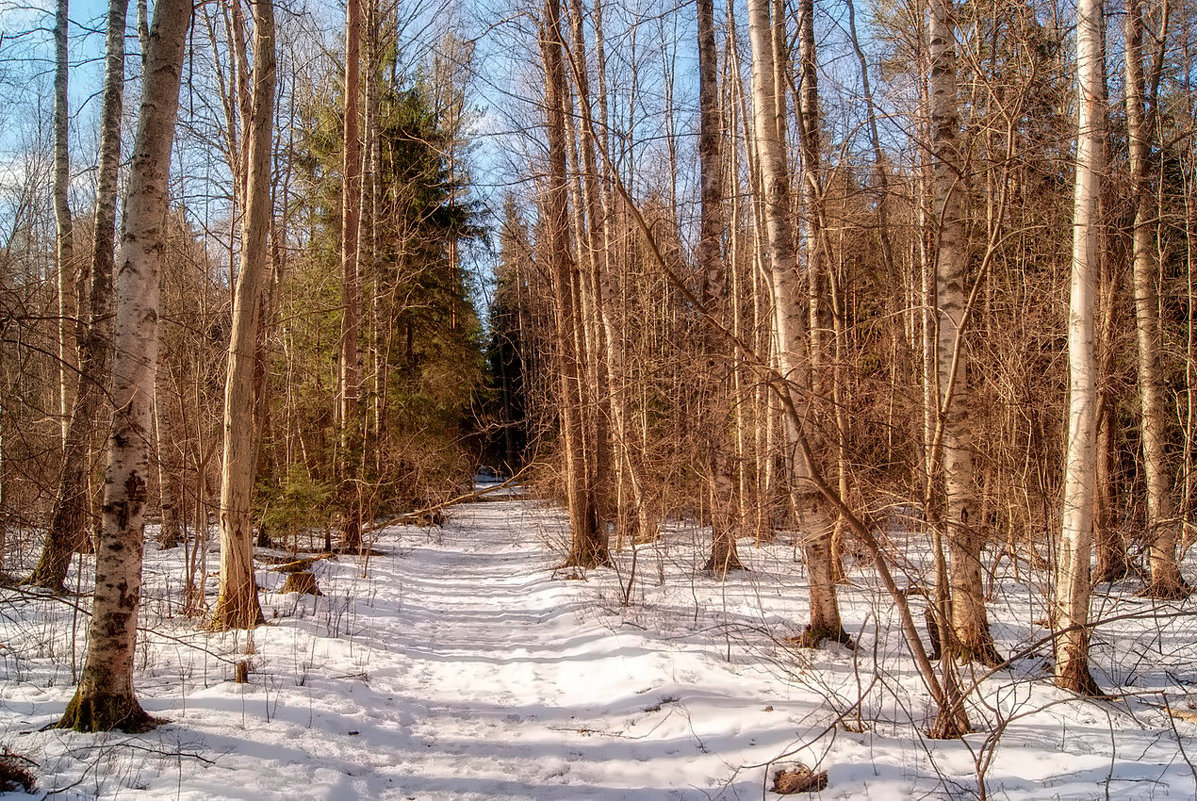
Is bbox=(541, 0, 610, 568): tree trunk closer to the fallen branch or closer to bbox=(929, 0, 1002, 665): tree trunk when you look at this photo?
the fallen branch

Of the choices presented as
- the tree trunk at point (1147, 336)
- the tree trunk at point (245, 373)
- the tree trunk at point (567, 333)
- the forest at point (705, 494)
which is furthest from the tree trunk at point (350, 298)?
the tree trunk at point (1147, 336)

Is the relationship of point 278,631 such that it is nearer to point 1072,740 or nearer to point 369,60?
point 1072,740

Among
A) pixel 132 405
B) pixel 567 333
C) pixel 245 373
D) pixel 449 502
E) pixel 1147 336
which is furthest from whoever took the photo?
pixel 567 333

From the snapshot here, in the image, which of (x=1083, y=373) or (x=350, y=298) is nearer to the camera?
(x=1083, y=373)

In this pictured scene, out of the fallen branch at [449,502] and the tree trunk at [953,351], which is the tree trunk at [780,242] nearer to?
the tree trunk at [953,351]

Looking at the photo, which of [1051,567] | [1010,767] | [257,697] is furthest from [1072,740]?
[257,697]

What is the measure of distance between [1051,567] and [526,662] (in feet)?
14.6

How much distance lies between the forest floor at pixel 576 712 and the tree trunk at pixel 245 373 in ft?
1.46

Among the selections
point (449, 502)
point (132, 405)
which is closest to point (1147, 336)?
point (449, 502)

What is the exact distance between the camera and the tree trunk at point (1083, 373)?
5086mm

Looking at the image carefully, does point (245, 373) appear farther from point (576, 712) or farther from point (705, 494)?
point (705, 494)

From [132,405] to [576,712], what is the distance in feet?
11.8

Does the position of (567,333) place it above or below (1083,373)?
above

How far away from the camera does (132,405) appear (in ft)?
13.4
